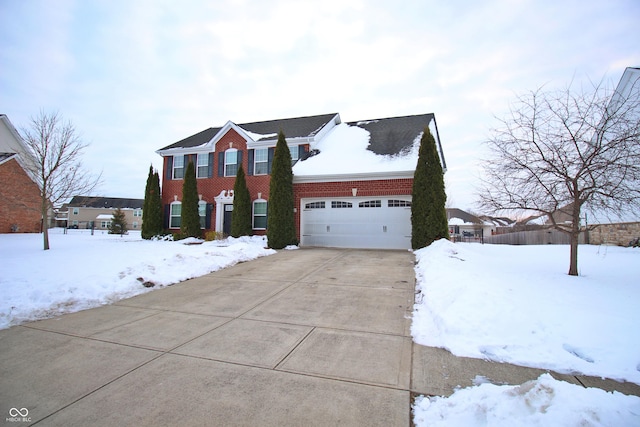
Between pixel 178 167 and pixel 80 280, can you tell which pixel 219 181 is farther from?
pixel 80 280

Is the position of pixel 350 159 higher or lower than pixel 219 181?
higher

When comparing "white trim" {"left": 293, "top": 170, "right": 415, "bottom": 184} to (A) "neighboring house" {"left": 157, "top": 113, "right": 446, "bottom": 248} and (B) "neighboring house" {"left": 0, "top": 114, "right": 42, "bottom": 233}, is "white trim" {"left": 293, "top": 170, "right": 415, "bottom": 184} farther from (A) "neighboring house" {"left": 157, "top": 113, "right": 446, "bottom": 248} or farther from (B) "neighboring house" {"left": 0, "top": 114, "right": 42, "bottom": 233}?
(B) "neighboring house" {"left": 0, "top": 114, "right": 42, "bottom": 233}

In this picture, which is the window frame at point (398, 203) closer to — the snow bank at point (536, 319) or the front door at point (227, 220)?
the snow bank at point (536, 319)

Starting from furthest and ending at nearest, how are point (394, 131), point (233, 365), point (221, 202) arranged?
1. point (221, 202)
2. point (394, 131)
3. point (233, 365)

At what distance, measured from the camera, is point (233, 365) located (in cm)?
336

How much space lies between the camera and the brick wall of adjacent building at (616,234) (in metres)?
12.3

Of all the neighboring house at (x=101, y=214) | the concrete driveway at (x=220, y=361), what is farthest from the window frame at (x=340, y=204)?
the neighboring house at (x=101, y=214)

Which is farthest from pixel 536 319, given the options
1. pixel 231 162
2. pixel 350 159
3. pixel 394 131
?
pixel 231 162

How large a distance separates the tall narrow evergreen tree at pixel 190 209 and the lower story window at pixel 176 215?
1.15m

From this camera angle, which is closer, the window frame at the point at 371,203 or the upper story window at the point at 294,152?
the window frame at the point at 371,203

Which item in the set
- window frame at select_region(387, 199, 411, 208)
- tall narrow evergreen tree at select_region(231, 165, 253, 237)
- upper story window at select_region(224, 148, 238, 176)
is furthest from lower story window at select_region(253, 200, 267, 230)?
window frame at select_region(387, 199, 411, 208)

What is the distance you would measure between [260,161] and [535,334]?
15.4 m

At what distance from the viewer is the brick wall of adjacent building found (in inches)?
483

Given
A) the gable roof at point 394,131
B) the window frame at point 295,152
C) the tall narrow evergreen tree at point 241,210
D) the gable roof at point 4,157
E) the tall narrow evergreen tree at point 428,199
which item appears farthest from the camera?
the gable roof at point 4,157
